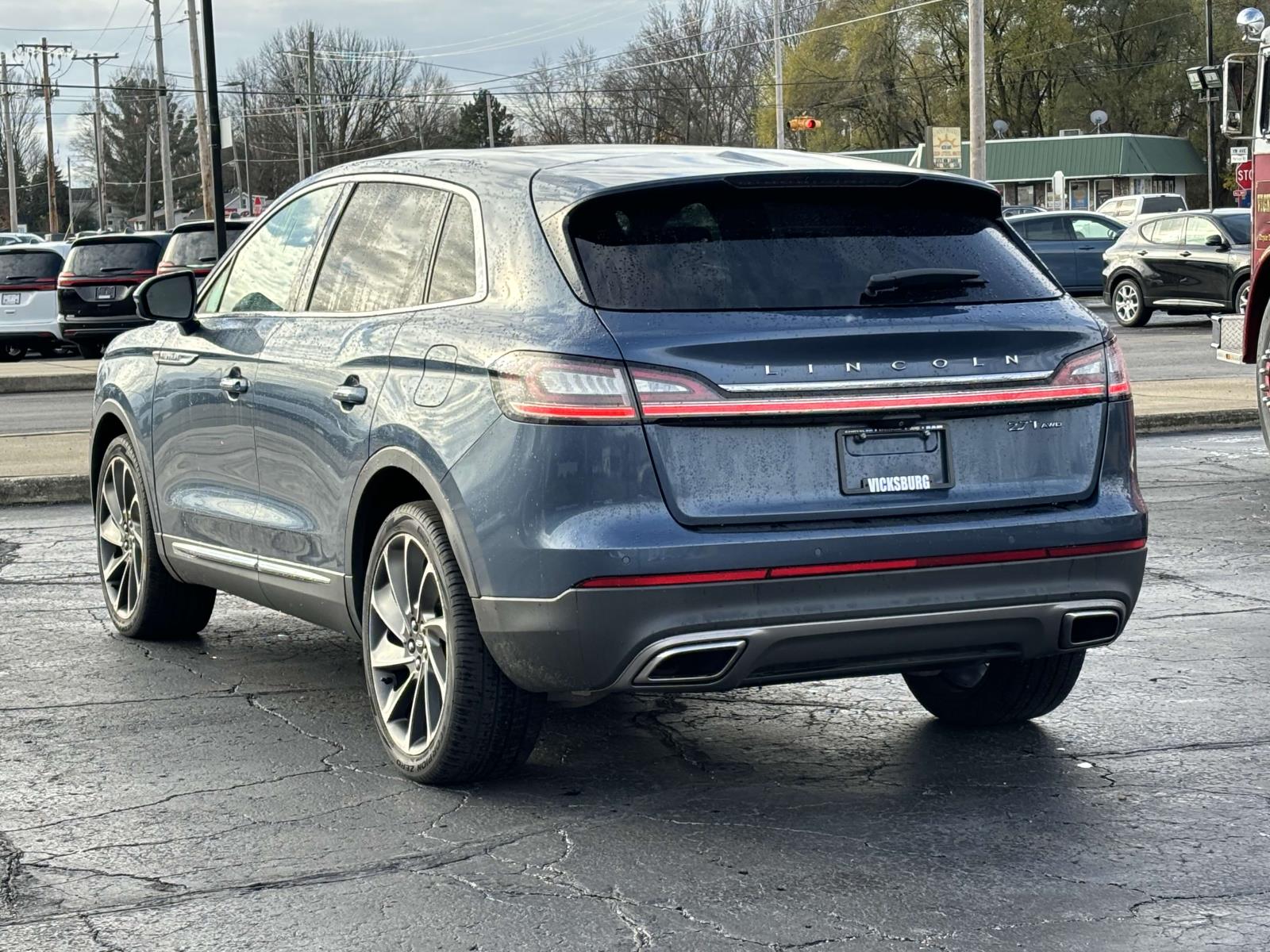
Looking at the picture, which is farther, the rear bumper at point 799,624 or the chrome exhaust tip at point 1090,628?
the chrome exhaust tip at point 1090,628

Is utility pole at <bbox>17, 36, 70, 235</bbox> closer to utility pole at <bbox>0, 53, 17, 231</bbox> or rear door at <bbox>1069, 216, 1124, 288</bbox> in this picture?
utility pole at <bbox>0, 53, 17, 231</bbox>

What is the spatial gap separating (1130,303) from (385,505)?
23.8 metres

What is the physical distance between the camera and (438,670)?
16.9 feet

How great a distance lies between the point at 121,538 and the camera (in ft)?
24.7

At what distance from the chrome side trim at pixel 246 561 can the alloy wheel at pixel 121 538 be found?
45cm

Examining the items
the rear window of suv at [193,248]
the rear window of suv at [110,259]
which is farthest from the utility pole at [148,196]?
the rear window of suv at [193,248]

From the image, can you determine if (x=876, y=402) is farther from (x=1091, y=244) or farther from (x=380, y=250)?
(x=1091, y=244)

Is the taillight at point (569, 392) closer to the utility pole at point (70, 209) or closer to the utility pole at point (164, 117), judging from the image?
the utility pole at point (164, 117)

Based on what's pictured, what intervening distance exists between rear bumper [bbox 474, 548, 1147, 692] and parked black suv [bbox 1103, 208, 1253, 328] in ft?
70.4

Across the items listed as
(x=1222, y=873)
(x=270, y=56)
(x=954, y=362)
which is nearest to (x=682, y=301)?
(x=954, y=362)

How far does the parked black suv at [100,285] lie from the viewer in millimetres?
26938

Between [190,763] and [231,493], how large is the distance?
110 cm

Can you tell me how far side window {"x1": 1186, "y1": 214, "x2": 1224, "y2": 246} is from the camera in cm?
2612

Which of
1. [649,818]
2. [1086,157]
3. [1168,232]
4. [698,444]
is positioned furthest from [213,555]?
[1086,157]
